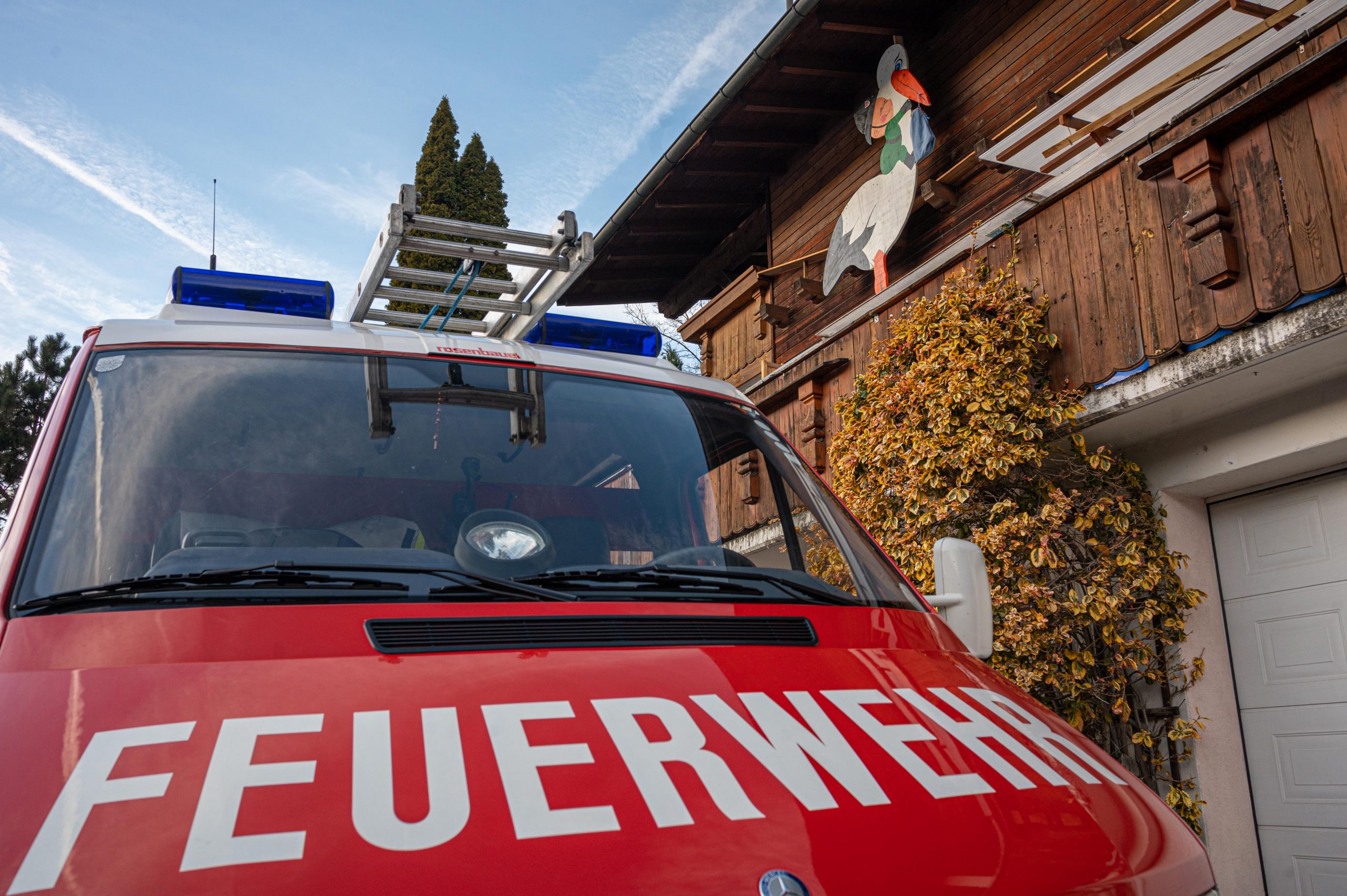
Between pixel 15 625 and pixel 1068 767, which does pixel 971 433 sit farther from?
pixel 15 625

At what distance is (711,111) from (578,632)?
30.5 ft

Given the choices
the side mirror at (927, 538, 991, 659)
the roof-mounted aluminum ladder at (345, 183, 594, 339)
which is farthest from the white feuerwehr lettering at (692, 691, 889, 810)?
the roof-mounted aluminum ladder at (345, 183, 594, 339)

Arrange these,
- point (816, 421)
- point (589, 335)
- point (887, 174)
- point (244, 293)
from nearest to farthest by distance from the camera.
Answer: point (244, 293) → point (589, 335) → point (816, 421) → point (887, 174)

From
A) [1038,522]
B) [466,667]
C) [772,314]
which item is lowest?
[466,667]

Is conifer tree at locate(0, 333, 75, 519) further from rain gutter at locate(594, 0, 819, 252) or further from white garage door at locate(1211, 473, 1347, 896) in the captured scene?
white garage door at locate(1211, 473, 1347, 896)

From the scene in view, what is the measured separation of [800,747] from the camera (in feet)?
5.19

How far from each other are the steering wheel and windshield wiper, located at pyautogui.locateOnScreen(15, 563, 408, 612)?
73 centimetres

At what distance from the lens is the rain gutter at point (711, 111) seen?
8875 millimetres

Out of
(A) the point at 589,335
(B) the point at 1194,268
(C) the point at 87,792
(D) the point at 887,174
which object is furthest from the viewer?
(D) the point at 887,174

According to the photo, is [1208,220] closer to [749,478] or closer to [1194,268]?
[1194,268]

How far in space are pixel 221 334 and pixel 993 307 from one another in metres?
5.01

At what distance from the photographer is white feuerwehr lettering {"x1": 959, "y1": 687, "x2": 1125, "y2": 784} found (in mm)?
1801

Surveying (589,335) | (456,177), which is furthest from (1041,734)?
(456,177)

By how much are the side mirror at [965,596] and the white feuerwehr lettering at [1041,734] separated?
440 millimetres
